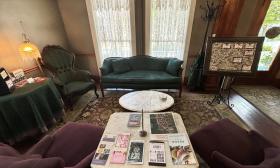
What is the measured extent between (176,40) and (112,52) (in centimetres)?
168

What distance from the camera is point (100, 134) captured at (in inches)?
62.1

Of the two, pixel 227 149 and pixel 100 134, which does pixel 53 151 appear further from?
pixel 227 149

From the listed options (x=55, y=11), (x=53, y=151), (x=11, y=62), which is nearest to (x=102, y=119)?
(x=53, y=151)

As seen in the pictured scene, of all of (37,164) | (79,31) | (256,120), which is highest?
(79,31)

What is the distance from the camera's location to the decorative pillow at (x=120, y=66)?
347 centimetres

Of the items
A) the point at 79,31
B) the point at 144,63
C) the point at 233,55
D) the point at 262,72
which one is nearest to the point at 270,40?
the point at 262,72

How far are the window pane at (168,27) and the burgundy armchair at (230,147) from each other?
96.5 inches

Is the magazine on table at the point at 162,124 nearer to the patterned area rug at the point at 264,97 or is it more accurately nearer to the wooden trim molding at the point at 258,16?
the patterned area rug at the point at 264,97

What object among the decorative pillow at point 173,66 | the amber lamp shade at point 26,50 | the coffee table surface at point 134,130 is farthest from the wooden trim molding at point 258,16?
the amber lamp shade at point 26,50

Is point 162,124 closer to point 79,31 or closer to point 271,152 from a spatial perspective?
point 271,152

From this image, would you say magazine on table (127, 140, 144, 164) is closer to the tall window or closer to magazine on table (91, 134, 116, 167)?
magazine on table (91, 134, 116, 167)

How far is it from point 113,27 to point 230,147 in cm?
333

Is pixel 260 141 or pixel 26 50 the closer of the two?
pixel 260 141

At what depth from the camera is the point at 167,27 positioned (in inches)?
137
